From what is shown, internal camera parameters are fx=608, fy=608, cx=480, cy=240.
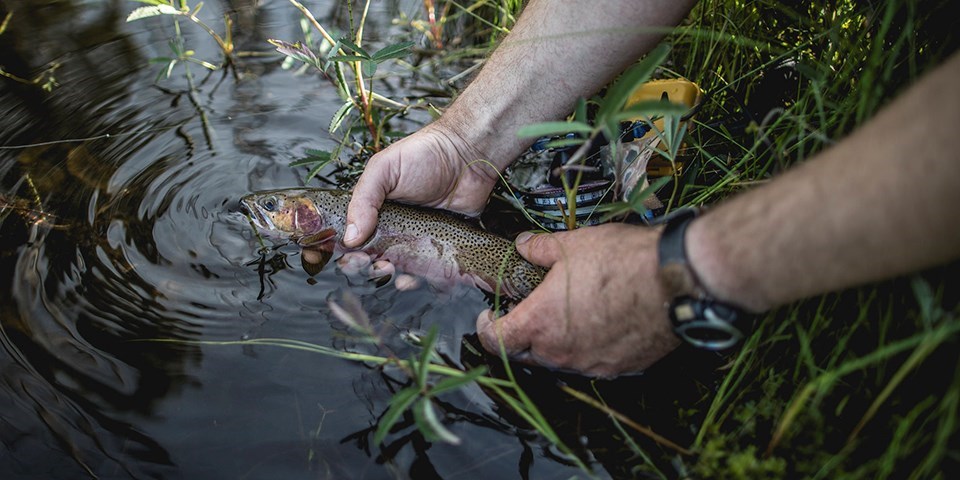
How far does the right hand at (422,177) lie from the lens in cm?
279

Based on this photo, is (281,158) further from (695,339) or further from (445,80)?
(695,339)

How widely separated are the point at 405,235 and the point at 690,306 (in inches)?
61.3

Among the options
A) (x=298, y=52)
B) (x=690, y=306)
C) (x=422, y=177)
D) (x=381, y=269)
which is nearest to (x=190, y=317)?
(x=381, y=269)

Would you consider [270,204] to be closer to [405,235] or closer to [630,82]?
[405,235]

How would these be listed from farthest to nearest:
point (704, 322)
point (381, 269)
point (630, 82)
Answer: point (381, 269), point (704, 322), point (630, 82)

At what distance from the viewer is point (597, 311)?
1.99m

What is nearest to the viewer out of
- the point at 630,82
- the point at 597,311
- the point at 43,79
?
the point at 630,82

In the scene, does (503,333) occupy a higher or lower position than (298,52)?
lower

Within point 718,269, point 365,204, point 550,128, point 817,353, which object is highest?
point 550,128

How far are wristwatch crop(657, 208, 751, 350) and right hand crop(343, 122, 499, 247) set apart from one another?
3.72 ft

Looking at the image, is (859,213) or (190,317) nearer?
(859,213)

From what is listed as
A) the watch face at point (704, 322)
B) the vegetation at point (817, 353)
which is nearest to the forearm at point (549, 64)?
the vegetation at point (817, 353)

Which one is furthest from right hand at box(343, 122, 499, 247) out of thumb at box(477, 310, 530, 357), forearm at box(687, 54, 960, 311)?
forearm at box(687, 54, 960, 311)

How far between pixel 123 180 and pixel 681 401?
3.16 metres
